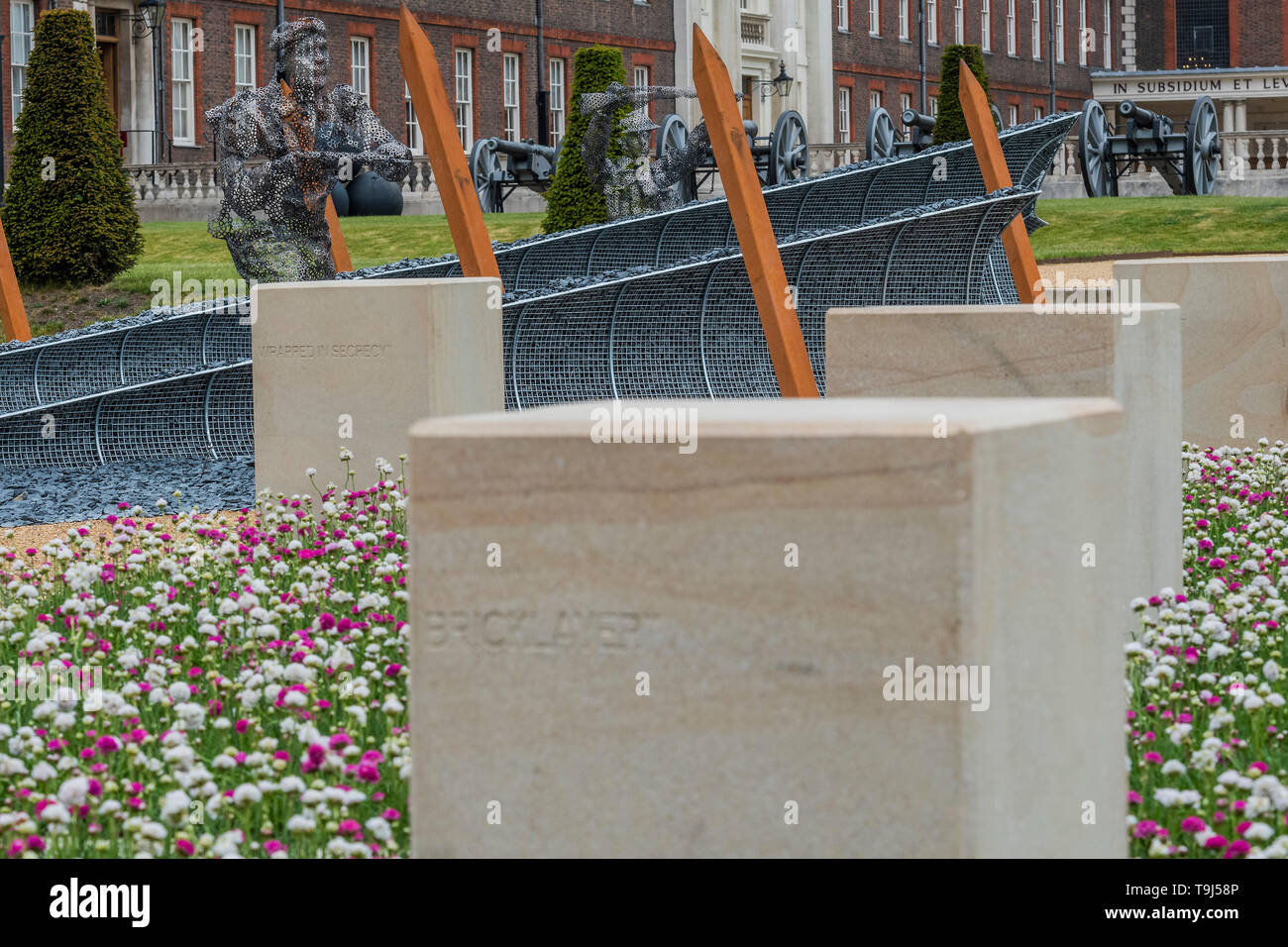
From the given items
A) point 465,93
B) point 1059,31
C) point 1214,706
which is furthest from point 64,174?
point 1059,31

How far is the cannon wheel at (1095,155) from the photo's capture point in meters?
30.4

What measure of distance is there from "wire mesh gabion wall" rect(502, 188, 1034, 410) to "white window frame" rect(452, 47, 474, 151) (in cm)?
2849

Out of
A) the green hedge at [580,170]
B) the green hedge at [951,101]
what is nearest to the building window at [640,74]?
the green hedge at [951,101]

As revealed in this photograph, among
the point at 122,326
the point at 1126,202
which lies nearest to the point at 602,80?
the point at 1126,202

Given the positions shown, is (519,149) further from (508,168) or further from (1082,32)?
(1082,32)

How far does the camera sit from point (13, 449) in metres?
10.3

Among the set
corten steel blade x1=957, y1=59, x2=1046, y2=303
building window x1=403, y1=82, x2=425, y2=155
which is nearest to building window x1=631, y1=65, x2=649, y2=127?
building window x1=403, y1=82, x2=425, y2=155

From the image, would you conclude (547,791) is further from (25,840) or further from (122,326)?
(122,326)

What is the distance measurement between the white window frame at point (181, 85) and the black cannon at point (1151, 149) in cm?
1589

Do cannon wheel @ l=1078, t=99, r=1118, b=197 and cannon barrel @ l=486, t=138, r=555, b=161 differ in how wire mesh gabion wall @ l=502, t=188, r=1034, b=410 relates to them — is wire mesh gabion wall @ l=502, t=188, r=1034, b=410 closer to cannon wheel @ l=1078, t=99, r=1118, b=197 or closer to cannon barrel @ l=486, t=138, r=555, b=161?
cannon barrel @ l=486, t=138, r=555, b=161

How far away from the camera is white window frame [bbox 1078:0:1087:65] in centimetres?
6216

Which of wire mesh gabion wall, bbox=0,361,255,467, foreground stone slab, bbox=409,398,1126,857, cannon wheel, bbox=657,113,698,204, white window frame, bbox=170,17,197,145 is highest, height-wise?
white window frame, bbox=170,17,197,145

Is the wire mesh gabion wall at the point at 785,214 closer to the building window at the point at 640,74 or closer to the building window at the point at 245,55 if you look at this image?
the building window at the point at 245,55
